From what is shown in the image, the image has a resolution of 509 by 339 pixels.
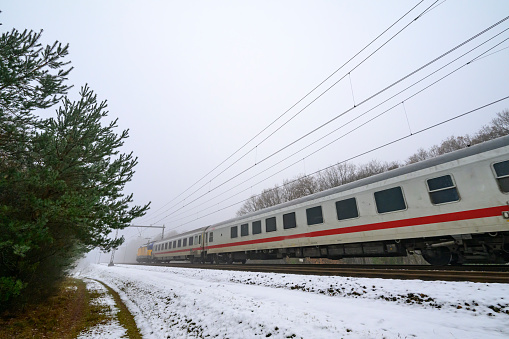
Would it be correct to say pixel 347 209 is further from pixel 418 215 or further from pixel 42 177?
pixel 42 177

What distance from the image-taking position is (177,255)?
25125mm

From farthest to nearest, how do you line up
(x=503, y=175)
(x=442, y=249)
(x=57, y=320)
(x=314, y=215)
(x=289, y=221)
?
(x=289, y=221) → (x=314, y=215) → (x=442, y=249) → (x=503, y=175) → (x=57, y=320)

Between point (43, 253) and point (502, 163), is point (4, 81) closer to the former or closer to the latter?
point (43, 253)

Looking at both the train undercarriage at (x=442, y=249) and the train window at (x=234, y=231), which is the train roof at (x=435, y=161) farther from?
the train window at (x=234, y=231)

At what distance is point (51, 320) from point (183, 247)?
59.8ft

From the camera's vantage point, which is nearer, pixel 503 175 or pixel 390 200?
pixel 503 175

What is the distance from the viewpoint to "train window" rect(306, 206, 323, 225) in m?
10.8

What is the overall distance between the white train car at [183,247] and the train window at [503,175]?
1914 cm

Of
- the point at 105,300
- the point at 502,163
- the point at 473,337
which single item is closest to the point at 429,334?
the point at 473,337

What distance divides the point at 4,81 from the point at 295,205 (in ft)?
36.4

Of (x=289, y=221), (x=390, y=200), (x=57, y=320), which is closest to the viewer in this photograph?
(x=57, y=320)

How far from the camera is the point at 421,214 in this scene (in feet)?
25.6

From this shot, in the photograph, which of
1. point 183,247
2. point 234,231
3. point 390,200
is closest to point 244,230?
point 234,231

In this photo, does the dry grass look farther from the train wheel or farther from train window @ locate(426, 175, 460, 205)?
train window @ locate(426, 175, 460, 205)
